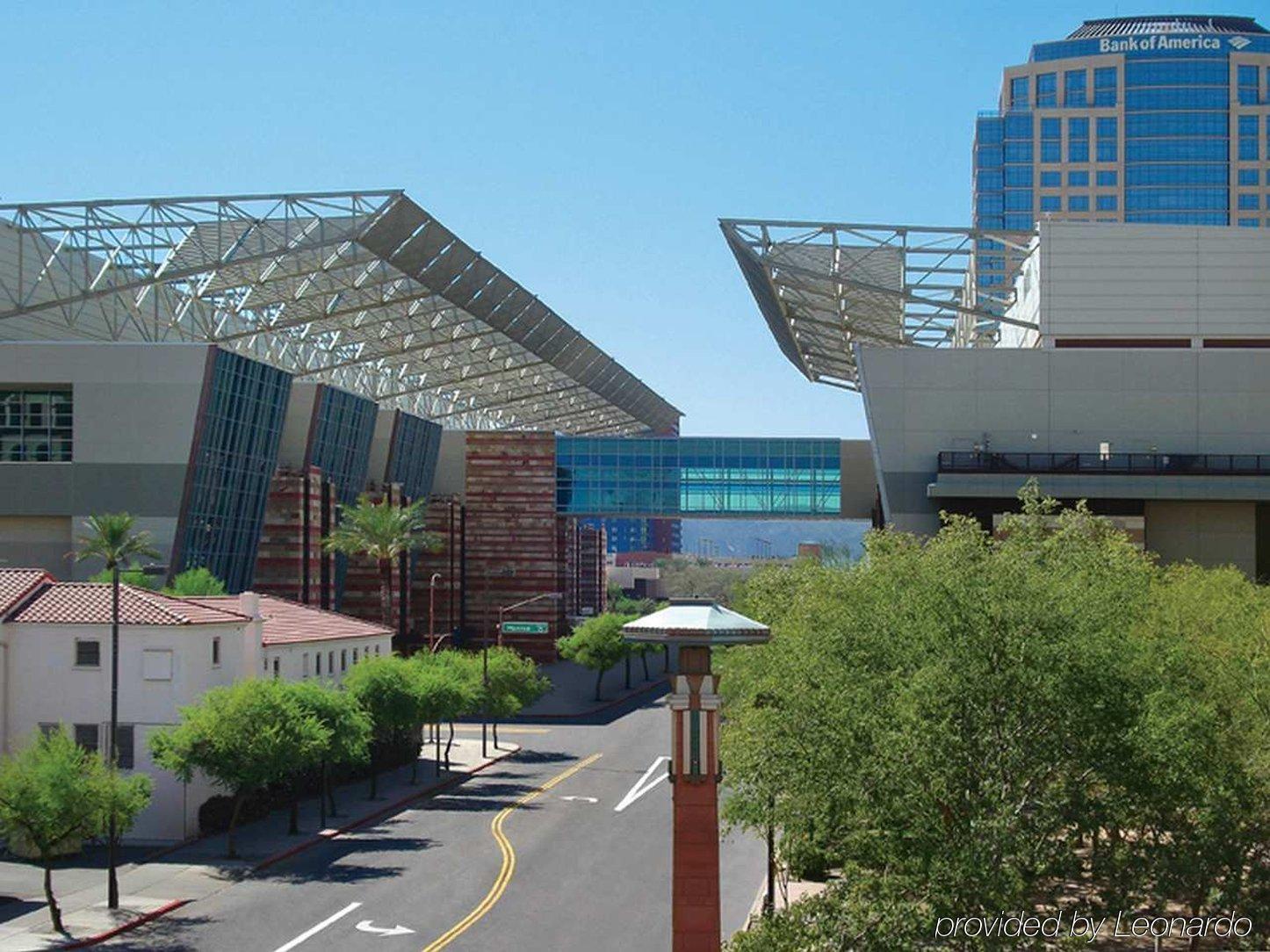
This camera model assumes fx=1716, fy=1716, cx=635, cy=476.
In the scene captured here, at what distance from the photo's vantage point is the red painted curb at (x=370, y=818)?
47.9 meters

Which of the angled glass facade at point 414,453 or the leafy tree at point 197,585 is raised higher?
the angled glass facade at point 414,453

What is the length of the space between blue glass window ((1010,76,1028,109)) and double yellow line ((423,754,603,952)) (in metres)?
127

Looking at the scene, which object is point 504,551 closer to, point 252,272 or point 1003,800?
point 252,272

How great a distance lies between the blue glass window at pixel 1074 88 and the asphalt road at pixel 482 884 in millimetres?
130137

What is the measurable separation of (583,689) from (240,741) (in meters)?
66.1

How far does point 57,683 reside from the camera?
52406 mm

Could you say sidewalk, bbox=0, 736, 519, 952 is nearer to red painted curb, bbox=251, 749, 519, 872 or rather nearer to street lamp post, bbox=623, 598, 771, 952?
red painted curb, bbox=251, 749, 519, 872

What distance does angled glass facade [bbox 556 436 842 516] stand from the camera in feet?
402

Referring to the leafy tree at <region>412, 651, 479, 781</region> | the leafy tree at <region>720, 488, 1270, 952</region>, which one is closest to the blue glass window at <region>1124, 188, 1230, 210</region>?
the leafy tree at <region>412, 651, 479, 781</region>

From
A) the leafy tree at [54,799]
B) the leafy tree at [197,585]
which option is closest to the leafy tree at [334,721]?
the leafy tree at [54,799]

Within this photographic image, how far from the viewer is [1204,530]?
252ft

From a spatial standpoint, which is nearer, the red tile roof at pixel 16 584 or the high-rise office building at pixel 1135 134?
the red tile roof at pixel 16 584

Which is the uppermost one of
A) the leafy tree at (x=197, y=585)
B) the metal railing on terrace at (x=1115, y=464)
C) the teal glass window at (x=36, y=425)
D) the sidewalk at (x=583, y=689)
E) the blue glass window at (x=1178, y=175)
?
the blue glass window at (x=1178, y=175)

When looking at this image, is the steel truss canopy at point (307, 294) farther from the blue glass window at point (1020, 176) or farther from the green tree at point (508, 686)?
the blue glass window at point (1020, 176)
